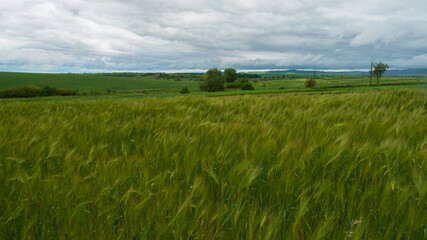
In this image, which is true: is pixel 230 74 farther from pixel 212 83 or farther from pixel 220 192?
pixel 220 192

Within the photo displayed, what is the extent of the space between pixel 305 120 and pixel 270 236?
2.40 m

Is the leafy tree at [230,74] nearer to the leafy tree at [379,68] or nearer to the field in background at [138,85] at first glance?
the field in background at [138,85]

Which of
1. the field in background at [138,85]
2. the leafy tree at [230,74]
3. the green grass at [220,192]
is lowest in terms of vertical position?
the green grass at [220,192]

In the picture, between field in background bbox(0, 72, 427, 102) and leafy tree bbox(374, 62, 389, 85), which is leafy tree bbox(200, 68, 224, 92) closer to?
field in background bbox(0, 72, 427, 102)

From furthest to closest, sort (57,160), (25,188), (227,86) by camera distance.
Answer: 1. (227,86)
2. (57,160)
3. (25,188)

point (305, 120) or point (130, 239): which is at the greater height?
point (305, 120)

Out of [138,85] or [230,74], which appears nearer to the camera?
[138,85]

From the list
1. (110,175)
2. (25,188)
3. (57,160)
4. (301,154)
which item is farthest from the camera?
(57,160)

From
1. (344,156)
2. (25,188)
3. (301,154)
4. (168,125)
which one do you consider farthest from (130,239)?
(168,125)

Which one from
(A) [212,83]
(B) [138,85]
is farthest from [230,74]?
(B) [138,85]

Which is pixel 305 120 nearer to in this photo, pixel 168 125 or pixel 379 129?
pixel 379 129

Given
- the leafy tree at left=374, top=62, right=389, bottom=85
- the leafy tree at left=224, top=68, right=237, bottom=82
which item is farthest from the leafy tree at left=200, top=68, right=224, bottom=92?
the leafy tree at left=374, top=62, right=389, bottom=85

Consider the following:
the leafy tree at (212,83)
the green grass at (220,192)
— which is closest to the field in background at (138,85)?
the leafy tree at (212,83)

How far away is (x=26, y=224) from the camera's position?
3.35 ft
